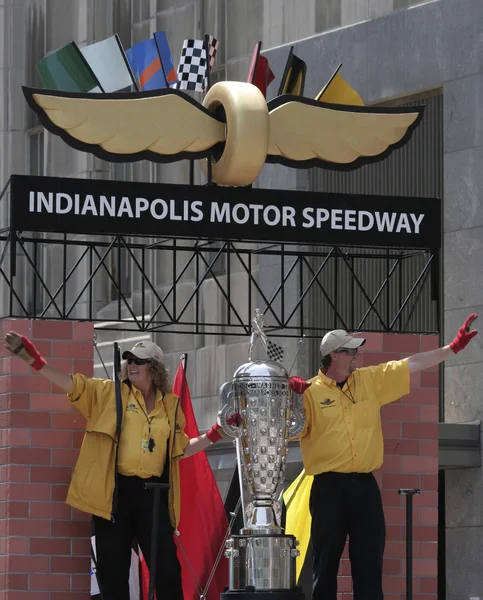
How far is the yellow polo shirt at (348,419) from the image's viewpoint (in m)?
11.1

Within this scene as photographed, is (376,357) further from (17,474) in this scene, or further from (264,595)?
(17,474)

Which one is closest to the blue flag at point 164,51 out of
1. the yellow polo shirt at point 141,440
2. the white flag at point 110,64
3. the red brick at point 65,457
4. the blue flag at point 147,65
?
the blue flag at point 147,65

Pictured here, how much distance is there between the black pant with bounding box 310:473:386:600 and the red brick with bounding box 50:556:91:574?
5.66 feet

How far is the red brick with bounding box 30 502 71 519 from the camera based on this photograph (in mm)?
11617

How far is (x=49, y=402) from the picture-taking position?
11.7 m

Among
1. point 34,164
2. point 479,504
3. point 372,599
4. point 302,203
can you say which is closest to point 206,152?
point 302,203

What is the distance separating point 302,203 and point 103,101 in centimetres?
164

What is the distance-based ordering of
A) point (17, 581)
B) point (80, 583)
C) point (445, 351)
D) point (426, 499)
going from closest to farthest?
point (445, 351) → point (17, 581) → point (80, 583) → point (426, 499)

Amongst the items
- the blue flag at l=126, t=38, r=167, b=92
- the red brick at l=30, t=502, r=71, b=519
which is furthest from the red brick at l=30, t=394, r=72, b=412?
the blue flag at l=126, t=38, r=167, b=92

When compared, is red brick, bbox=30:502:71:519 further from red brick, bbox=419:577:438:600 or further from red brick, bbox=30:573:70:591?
red brick, bbox=419:577:438:600

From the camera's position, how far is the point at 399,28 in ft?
59.1

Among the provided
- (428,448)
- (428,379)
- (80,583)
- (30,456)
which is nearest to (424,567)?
(428,448)

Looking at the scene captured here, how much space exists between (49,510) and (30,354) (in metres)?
1.34

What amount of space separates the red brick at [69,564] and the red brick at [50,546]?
0.04 m
